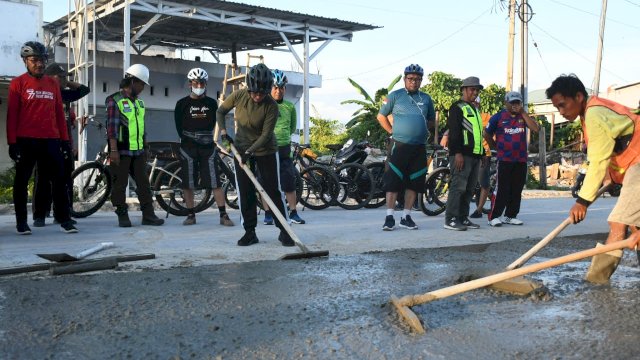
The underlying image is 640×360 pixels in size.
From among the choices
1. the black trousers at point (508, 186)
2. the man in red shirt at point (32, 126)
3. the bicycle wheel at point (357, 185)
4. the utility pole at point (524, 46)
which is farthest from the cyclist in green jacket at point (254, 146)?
the utility pole at point (524, 46)

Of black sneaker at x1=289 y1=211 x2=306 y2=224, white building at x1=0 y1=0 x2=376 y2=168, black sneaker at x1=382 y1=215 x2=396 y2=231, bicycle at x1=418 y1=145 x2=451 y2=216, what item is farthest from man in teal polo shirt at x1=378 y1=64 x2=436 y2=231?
white building at x1=0 y1=0 x2=376 y2=168

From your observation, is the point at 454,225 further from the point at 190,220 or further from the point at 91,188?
the point at 91,188

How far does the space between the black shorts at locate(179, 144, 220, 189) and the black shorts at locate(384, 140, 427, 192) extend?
221cm

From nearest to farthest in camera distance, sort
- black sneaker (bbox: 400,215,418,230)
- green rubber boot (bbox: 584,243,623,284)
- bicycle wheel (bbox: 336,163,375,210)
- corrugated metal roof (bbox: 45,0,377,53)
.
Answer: green rubber boot (bbox: 584,243,623,284)
black sneaker (bbox: 400,215,418,230)
bicycle wheel (bbox: 336,163,375,210)
corrugated metal roof (bbox: 45,0,377,53)

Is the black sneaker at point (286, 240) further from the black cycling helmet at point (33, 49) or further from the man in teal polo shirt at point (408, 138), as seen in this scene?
the black cycling helmet at point (33, 49)

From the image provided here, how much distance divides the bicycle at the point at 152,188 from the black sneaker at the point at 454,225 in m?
3.31

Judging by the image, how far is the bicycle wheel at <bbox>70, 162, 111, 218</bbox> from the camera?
9070mm

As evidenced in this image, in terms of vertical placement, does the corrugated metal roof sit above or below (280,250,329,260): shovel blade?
above

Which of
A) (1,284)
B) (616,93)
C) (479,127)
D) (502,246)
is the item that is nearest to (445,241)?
(502,246)

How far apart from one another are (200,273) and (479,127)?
4780 mm

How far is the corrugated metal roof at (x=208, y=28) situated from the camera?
18.2m

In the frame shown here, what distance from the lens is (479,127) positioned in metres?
8.65

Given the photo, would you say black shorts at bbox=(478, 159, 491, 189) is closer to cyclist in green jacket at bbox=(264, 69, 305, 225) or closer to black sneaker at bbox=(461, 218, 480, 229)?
black sneaker at bbox=(461, 218, 480, 229)

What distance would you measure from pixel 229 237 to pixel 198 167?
5.27 ft
